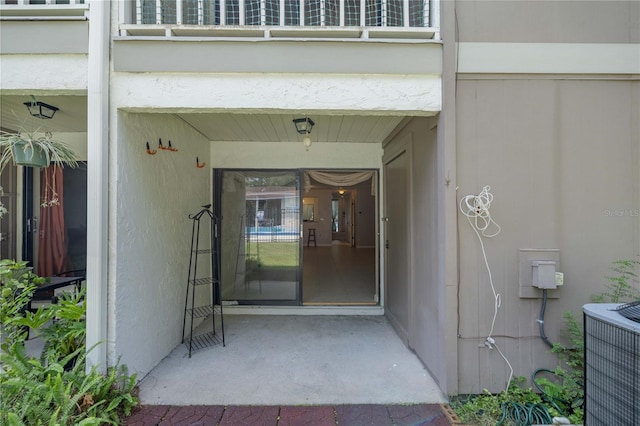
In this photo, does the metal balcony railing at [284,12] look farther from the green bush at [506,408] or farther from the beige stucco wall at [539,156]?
the green bush at [506,408]

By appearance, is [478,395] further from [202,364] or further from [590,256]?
[202,364]

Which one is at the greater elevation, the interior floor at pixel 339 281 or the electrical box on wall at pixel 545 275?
the electrical box on wall at pixel 545 275

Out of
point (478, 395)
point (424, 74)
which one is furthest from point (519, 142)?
point (478, 395)

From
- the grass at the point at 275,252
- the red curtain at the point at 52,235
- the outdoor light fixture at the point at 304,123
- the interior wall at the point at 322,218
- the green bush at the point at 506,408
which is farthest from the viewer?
the interior wall at the point at 322,218

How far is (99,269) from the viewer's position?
195 centimetres

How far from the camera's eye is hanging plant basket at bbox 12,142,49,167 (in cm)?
193

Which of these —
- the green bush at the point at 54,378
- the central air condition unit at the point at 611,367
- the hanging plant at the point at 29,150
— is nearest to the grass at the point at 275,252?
the green bush at the point at 54,378

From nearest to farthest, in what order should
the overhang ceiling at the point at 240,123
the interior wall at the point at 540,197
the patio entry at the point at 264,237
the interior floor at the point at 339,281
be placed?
the interior wall at the point at 540,197, the overhang ceiling at the point at 240,123, the patio entry at the point at 264,237, the interior floor at the point at 339,281

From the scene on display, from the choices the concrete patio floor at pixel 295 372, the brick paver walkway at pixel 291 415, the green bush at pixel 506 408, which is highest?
the green bush at pixel 506 408

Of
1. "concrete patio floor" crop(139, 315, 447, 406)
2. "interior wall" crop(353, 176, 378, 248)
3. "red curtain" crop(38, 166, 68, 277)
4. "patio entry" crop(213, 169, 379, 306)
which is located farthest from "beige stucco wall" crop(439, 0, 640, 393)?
"interior wall" crop(353, 176, 378, 248)

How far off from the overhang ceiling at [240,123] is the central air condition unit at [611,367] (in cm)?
216

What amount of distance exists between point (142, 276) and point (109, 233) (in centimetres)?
48

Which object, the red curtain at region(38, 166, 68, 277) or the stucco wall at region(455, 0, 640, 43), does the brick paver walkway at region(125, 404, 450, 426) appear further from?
the red curtain at region(38, 166, 68, 277)

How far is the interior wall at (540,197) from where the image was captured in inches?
80.5
